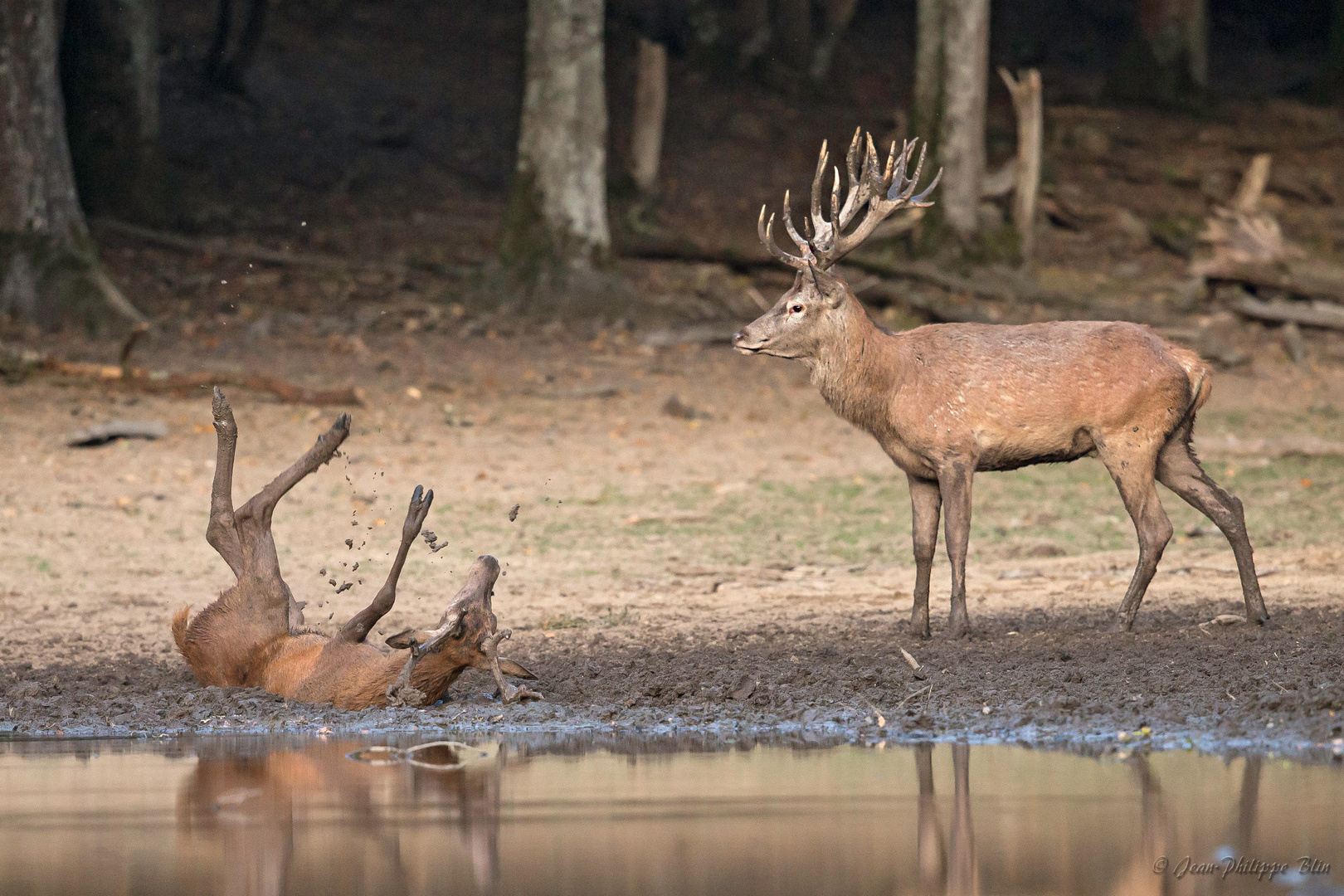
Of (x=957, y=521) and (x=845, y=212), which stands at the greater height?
(x=845, y=212)

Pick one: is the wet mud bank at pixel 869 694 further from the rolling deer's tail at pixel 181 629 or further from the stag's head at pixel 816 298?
the stag's head at pixel 816 298

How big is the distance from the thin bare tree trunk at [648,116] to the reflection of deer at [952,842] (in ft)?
56.6

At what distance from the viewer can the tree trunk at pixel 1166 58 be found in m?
27.0

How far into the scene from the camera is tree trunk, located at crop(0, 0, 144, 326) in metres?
16.9

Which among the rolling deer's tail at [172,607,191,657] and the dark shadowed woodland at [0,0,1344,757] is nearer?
the rolling deer's tail at [172,607,191,657]

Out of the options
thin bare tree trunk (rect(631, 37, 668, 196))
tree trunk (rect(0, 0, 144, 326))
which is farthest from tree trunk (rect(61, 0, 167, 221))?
thin bare tree trunk (rect(631, 37, 668, 196))

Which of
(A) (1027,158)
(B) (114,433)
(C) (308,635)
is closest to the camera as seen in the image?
(C) (308,635)

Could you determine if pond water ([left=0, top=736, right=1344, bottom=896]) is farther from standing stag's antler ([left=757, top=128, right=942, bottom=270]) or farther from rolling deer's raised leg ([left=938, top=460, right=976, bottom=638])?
standing stag's antler ([left=757, top=128, right=942, bottom=270])

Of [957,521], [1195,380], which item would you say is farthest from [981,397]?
[1195,380]

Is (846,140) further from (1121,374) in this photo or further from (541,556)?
(1121,374)

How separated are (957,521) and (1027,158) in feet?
43.4

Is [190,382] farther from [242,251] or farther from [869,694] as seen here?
[869,694]

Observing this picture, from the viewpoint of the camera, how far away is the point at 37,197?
671 inches

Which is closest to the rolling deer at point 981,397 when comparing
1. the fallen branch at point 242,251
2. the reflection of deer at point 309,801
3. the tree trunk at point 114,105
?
the reflection of deer at point 309,801
